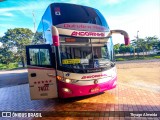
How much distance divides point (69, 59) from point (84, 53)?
53 cm

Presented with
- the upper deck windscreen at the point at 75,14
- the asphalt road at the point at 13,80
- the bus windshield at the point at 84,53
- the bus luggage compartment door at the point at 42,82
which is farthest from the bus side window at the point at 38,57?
the asphalt road at the point at 13,80

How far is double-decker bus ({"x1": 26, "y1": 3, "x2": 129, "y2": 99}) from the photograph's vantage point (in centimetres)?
477

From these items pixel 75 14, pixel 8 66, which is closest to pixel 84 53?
pixel 75 14

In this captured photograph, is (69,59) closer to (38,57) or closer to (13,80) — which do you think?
(38,57)

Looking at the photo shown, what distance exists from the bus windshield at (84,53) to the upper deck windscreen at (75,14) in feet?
1.99

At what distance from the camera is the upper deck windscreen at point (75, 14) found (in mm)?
4930

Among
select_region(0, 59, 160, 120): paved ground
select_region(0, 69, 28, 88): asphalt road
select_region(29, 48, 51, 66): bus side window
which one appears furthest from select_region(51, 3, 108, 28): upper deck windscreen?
select_region(0, 69, 28, 88): asphalt road

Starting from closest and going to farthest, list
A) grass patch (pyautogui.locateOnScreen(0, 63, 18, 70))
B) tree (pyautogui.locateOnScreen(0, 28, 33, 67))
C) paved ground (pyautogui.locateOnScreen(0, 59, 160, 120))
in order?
paved ground (pyautogui.locateOnScreen(0, 59, 160, 120)) < tree (pyautogui.locateOnScreen(0, 28, 33, 67)) < grass patch (pyautogui.locateOnScreen(0, 63, 18, 70))

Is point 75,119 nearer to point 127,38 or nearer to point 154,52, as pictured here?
point 127,38

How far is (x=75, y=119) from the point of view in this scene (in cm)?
419

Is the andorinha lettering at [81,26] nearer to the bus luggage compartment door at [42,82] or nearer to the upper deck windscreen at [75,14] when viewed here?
the upper deck windscreen at [75,14]

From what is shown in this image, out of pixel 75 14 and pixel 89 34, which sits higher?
pixel 75 14

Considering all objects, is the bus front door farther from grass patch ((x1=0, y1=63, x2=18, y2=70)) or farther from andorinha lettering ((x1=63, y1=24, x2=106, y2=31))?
grass patch ((x1=0, y1=63, x2=18, y2=70))

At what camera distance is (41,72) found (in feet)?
16.2
